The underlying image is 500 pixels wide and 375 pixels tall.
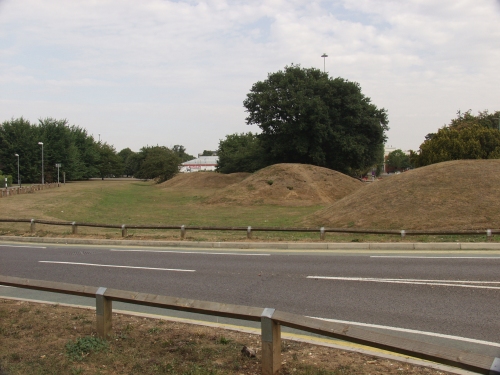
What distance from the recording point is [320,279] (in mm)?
10023

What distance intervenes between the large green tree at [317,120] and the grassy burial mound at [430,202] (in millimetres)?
28280

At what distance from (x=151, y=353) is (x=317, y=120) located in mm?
50294

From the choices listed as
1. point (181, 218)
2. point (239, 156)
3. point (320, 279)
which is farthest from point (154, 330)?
point (239, 156)

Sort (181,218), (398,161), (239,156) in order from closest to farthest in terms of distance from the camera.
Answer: (181,218)
(239,156)
(398,161)

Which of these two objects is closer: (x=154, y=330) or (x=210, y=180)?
(x=154, y=330)

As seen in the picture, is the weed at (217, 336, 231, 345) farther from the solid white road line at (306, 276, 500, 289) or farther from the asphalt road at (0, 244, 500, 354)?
the solid white road line at (306, 276, 500, 289)

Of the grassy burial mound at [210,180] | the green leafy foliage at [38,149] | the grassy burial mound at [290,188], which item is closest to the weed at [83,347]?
the grassy burial mound at [290,188]

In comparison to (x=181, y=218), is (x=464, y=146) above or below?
above

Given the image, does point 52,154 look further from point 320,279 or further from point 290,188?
point 320,279

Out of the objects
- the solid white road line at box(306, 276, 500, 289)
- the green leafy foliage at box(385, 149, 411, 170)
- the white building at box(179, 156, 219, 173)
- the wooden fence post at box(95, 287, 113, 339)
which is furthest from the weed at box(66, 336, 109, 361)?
the green leafy foliage at box(385, 149, 411, 170)

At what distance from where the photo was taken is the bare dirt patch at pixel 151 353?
484 centimetres

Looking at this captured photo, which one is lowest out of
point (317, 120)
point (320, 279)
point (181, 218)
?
point (320, 279)

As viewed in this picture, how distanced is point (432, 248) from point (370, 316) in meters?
7.88

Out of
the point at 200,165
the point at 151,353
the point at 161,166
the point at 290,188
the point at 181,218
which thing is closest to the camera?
the point at 151,353
